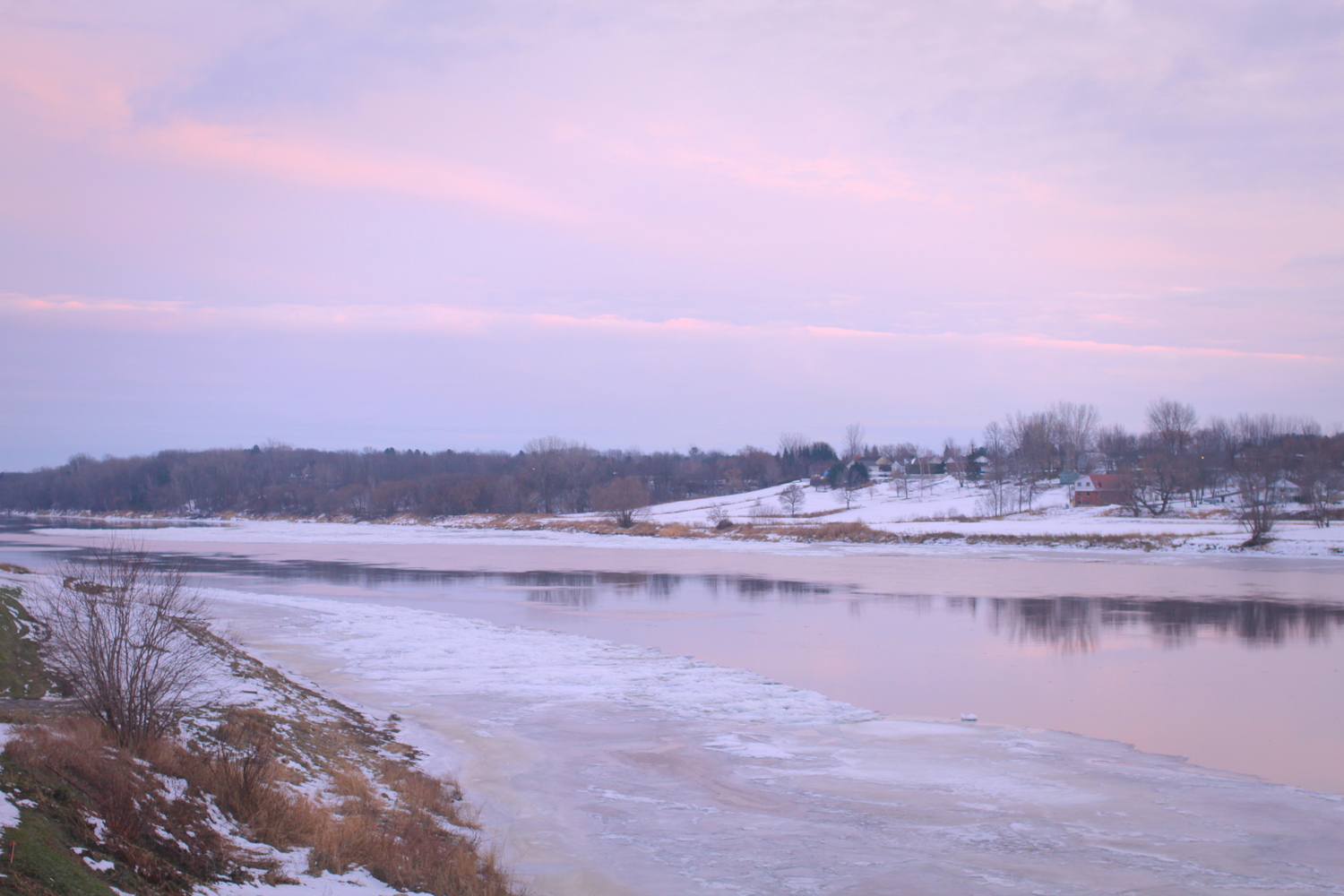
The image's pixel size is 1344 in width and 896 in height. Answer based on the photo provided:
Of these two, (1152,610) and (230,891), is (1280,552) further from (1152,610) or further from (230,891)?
(230,891)

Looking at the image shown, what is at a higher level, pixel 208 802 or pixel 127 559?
pixel 127 559

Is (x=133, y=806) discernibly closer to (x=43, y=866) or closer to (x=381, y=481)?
(x=43, y=866)

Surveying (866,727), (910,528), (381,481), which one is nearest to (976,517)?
(910,528)

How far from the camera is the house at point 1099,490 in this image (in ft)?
250

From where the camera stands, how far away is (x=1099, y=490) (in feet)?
255

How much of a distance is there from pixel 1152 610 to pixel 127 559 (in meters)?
23.4

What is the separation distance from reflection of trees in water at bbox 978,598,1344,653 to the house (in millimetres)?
52788

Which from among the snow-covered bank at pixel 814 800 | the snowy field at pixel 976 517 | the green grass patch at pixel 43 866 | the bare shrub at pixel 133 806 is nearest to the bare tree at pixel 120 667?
the bare shrub at pixel 133 806

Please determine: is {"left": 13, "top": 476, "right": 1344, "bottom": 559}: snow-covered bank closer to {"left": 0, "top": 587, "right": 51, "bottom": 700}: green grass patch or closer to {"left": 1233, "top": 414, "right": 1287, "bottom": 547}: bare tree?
{"left": 1233, "top": 414, "right": 1287, "bottom": 547}: bare tree

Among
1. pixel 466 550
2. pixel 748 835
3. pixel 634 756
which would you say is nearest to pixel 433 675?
pixel 634 756

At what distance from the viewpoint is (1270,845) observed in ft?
25.3

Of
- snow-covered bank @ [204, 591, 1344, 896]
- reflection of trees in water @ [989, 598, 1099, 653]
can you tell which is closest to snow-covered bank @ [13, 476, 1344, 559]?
reflection of trees in water @ [989, 598, 1099, 653]

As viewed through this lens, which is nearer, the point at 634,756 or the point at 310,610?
the point at 634,756

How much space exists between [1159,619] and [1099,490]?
6080 cm
